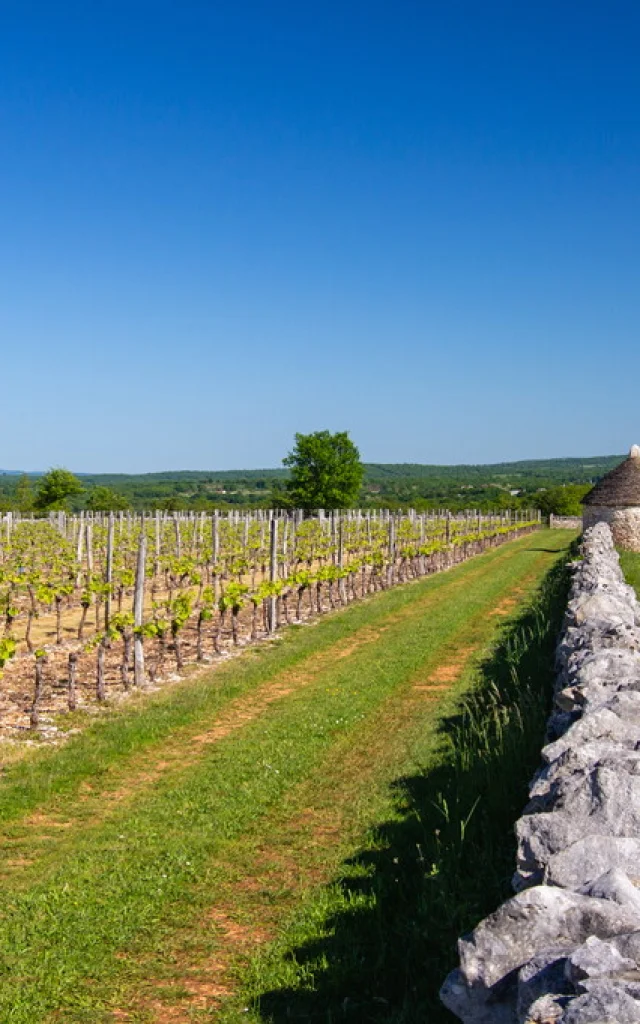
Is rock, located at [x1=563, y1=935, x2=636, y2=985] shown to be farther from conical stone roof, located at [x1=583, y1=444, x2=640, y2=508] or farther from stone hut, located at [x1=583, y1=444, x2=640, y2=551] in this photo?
conical stone roof, located at [x1=583, y1=444, x2=640, y2=508]

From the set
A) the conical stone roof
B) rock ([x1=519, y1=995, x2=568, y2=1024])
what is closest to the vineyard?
the conical stone roof

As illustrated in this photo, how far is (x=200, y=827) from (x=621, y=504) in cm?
3147

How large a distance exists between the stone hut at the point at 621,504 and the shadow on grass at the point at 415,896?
96.4ft

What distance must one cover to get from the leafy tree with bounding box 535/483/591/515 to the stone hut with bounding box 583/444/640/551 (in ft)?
184

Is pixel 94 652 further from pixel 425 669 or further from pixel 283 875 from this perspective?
pixel 283 875

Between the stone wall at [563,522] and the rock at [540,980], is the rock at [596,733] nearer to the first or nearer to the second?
the rock at [540,980]

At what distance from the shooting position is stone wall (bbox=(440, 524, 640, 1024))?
2.92 meters

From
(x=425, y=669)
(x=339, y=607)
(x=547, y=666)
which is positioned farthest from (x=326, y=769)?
(x=339, y=607)

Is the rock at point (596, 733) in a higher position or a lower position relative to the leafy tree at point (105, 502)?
lower

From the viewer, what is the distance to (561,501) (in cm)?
9556

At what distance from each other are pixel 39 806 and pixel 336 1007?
431cm

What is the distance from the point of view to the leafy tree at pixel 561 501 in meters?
93.8

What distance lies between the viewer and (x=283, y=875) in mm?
6543

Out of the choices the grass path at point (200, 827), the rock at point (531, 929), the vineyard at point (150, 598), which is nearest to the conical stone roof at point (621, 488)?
the vineyard at point (150, 598)
